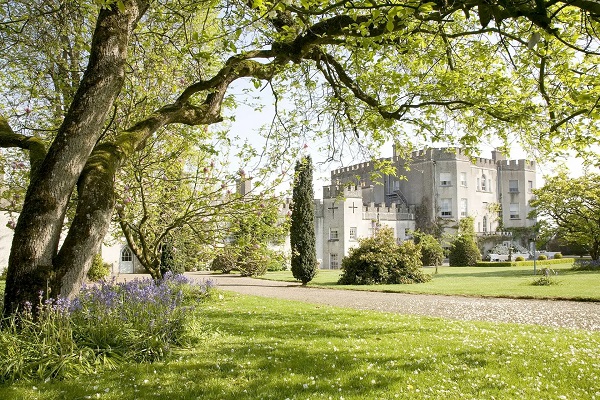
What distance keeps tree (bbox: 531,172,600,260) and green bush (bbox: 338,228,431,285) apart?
10990mm

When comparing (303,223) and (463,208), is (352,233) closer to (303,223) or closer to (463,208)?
(463,208)

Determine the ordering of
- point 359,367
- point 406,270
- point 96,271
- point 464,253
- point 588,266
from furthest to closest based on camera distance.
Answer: point 464,253
point 588,266
point 406,270
point 96,271
point 359,367

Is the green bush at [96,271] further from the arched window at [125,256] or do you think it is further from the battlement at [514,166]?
the battlement at [514,166]

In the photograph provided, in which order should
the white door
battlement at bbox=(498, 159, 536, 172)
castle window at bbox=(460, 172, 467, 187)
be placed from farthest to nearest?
battlement at bbox=(498, 159, 536, 172), castle window at bbox=(460, 172, 467, 187), the white door

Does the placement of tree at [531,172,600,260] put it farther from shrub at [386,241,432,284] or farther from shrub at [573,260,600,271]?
shrub at [386,241,432,284]

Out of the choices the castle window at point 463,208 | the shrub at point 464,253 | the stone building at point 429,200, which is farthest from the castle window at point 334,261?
the castle window at point 463,208

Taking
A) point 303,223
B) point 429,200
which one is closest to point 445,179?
point 429,200

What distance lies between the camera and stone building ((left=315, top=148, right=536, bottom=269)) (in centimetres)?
3638

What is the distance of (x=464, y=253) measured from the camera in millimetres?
34906

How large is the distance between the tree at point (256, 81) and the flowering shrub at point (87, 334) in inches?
14.6

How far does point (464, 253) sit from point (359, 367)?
32.3m

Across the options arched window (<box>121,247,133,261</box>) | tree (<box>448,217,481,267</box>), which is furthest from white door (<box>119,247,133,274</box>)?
tree (<box>448,217,481,267</box>)

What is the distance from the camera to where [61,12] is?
319 inches

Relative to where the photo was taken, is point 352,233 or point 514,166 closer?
point 352,233
